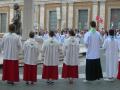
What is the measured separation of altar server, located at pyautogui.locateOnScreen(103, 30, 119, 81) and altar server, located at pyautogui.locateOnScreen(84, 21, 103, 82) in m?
0.55

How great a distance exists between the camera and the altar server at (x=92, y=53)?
14578mm

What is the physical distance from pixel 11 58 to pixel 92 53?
2.57 meters

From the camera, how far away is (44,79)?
589 inches

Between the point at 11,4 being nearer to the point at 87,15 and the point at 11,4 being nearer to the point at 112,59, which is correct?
the point at 87,15

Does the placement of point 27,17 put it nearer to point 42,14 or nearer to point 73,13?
point 73,13

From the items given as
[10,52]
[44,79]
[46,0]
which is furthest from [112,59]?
[46,0]

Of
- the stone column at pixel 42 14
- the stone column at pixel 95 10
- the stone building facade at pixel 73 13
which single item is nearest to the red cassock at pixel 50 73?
the stone building facade at pixel 73 13

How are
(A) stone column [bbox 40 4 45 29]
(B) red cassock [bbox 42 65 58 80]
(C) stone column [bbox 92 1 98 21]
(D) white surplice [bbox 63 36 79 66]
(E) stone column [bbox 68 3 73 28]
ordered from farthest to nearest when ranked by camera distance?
(A) stone column [bbox 40 4 45 29] → (E) stone column [bbox 68 3 73 28] → (C) stone column [bbox 92 1 98 21] → (D) white surplice [bbox 63 36 79 66] → (B) red cassock [bbox 42 65 58 80]

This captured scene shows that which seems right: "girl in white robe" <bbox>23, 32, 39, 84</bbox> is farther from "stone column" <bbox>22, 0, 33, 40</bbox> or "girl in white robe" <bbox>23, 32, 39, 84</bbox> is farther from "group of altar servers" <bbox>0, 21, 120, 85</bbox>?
"stone column" <bbox>22, 0, 33, 40</bbox>

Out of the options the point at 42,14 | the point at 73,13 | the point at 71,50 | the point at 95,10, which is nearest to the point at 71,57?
the point at 71,50

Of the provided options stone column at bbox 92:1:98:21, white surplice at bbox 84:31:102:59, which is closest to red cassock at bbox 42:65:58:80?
white surplice at bbox 84:31:102:59

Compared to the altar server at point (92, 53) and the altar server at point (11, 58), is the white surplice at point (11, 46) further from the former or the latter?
the altar server at point (92, 53)

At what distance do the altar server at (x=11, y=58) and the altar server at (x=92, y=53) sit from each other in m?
2.25

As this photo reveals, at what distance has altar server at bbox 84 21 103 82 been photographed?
14.6 metres
